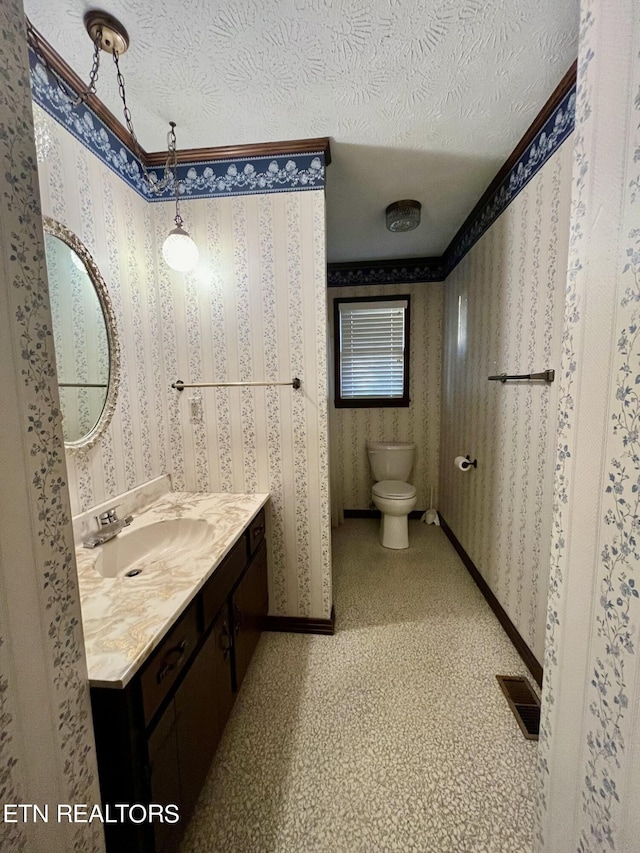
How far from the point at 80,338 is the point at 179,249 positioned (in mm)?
562

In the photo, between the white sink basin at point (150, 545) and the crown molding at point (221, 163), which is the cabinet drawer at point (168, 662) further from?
the crown molding at point (221, 163)

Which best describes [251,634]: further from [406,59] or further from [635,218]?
[406,59]

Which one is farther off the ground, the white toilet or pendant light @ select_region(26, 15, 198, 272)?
pendant light @ select_region(26, 15, 198, 272)

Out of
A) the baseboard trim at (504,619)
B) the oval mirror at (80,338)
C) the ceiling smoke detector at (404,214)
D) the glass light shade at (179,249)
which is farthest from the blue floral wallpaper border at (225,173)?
the baseboard trim at (504,619)

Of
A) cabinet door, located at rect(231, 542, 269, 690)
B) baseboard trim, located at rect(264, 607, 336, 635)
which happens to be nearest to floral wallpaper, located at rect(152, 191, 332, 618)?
baseboard trim, located at rect(264, 607, 336, 635)

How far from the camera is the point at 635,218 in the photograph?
512mm

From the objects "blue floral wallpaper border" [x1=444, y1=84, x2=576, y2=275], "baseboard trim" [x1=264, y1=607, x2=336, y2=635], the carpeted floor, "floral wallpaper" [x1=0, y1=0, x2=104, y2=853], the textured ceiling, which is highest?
the textured ceiling

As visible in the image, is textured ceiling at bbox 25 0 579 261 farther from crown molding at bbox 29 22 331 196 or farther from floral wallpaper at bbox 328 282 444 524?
floral wallpaper at bbox 328 282 444 524

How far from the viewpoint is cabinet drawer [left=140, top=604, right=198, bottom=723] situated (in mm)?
740

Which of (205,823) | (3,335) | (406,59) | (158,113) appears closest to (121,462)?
(3,335)

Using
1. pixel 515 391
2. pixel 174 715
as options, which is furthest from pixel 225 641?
pixel 515 391

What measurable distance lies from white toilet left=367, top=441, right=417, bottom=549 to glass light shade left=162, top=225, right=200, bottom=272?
6.80ft

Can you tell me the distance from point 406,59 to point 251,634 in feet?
7.65

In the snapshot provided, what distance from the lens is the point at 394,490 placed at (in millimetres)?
2684
